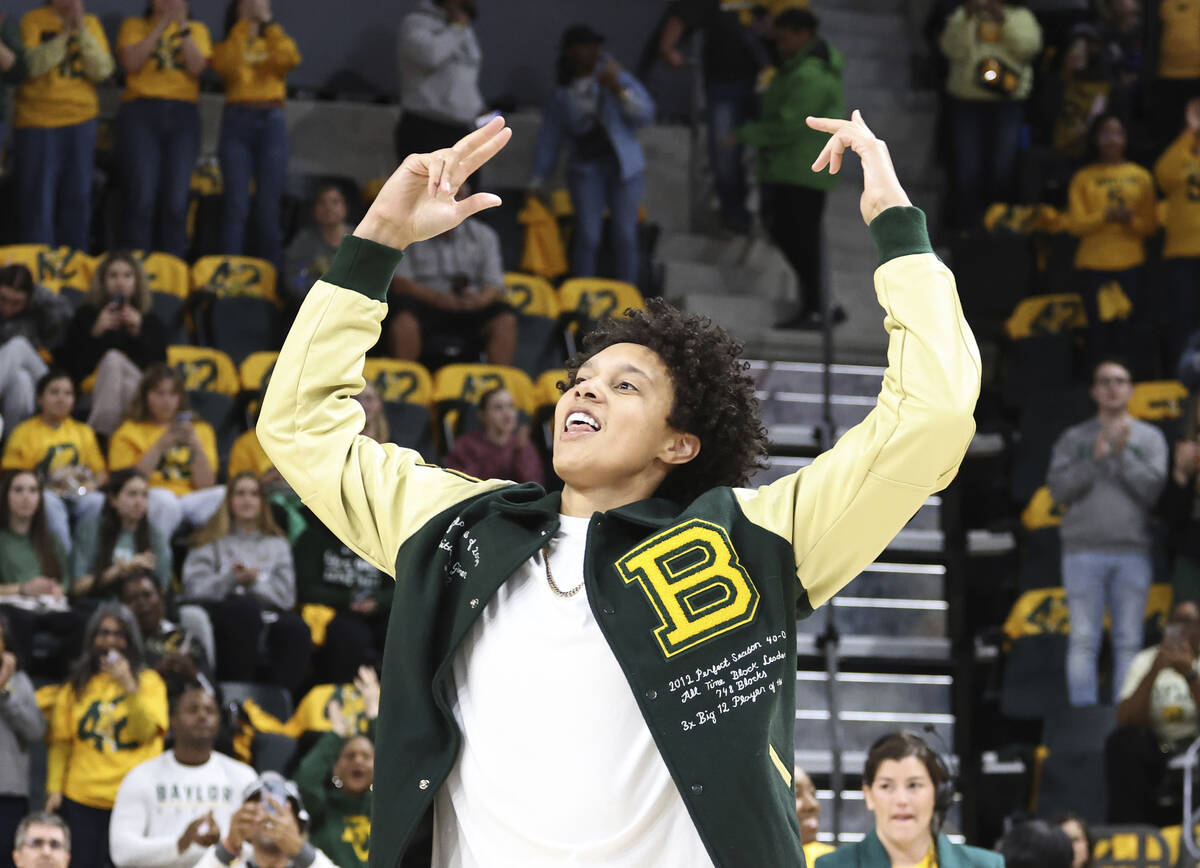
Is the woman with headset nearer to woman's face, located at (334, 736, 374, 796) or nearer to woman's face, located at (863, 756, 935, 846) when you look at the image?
woman's face, located at (863, 756, 935, 846)

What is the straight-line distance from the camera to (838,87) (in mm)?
9633

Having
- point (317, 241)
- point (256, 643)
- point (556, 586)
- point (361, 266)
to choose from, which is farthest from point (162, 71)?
point (556, 586)

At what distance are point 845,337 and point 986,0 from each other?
2195 mm

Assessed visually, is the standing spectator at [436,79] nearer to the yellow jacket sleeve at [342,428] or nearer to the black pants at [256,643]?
the black pants at [256,643]

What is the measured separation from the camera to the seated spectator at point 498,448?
8.07 metres

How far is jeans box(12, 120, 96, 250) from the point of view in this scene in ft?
30.3

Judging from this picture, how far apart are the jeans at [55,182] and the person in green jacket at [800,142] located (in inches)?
130

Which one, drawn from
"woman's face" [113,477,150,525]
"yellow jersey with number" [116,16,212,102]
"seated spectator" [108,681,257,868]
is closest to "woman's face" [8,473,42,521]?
"woman's face" [113,477,150,525]

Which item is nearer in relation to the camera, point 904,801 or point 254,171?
point 904,801

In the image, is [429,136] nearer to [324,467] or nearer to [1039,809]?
[1039,809]

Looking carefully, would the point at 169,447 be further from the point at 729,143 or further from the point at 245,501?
the point at 729,143

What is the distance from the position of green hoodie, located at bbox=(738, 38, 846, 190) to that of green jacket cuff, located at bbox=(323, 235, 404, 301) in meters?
6.92

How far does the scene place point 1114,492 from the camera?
8.21m

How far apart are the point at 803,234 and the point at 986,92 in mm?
1786
